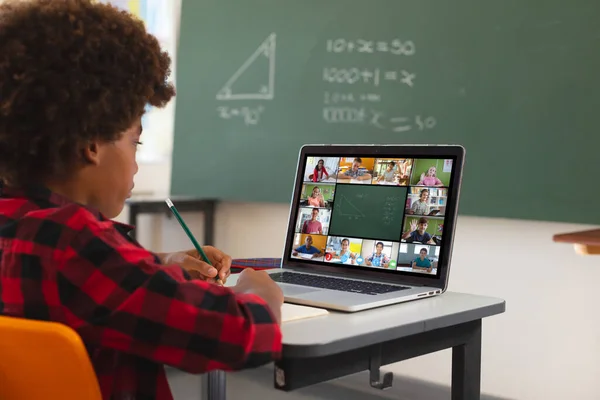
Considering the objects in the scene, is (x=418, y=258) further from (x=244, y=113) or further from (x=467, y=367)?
(x=244, y=113)

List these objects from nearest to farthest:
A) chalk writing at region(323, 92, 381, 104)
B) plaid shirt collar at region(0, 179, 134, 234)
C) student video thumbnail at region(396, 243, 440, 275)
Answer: plaid shirt collar at region(0, 179, 134, 234), student video thumbnail at region(396, 243, 440, 275), chalk writing at region(323, 92, 381, 104)

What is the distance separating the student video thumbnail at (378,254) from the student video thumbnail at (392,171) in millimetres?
128

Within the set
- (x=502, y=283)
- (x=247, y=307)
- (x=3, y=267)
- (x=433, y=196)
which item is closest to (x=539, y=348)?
(x=502, y=283)

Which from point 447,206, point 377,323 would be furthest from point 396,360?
point 447,206

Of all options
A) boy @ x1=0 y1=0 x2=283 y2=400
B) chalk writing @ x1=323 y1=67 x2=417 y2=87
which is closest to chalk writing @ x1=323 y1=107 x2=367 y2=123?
chalk writing @ x1=323 y1=67 x2=417 y2=87

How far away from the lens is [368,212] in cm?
161

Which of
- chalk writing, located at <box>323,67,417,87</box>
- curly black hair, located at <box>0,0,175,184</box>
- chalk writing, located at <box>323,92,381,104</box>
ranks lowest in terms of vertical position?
curly black hair, located at <box>0,0,175,184</box>

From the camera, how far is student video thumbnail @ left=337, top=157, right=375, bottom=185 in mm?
1635

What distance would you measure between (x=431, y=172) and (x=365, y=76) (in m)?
1.43

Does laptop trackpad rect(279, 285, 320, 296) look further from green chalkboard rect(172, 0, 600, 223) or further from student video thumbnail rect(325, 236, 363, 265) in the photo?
green chalkboard rect(172, 0, 600, 223)

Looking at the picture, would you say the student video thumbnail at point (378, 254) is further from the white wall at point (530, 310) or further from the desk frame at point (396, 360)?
the white wall at point (530, 310)

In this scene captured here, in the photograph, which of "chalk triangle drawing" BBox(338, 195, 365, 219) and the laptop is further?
"chalk triangle drawing" BBox(338, 195, 365, 219)

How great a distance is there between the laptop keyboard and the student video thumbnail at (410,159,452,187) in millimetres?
224

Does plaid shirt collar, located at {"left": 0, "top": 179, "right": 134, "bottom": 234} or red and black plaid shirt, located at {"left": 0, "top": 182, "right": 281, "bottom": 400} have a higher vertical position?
plaid shirt collar, located at {"left": 0, "top": 179, "right": 134, "bottom": 234}
